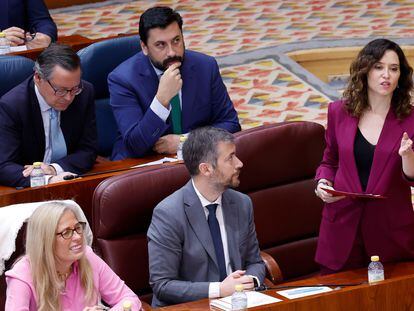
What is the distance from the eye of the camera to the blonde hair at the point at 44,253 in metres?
2.99

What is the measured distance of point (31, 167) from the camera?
3709 mm

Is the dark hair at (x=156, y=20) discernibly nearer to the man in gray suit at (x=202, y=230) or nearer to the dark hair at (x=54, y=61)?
the dark hair at (x=54, y=61)

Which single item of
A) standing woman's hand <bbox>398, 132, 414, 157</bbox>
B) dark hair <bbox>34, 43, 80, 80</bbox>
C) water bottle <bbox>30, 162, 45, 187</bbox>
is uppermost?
dark hair <bbox>34, 43, 80, 80</bbox>

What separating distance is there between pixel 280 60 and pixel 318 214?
8.94ft

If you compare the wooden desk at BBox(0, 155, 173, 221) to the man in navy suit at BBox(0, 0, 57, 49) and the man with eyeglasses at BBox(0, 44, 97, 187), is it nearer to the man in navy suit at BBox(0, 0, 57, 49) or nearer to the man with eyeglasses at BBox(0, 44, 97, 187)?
the man with eyeglasses at BBox(0, 44, 97, 187)

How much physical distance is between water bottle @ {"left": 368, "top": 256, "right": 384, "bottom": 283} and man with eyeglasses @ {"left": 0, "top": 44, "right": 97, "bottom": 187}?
3.35 feet

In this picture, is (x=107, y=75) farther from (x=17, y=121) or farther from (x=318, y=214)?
(x=318, y=214)

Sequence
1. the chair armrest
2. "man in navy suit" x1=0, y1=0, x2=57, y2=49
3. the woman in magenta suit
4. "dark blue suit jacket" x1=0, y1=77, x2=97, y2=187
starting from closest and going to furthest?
the woman in magenta suit
the chair armrest
"dark blue suit jacket" x1=0, y1=77, x2=97, y2=187
"man in navy suit" x1=0, y1=0, x2=57, y2=49

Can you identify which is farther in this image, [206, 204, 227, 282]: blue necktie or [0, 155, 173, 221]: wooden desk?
[0, 155, 173, 221]: wooden desk

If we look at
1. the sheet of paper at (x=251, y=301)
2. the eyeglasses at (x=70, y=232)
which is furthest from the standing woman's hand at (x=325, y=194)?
the eyeglasses at (x=70, y=232)

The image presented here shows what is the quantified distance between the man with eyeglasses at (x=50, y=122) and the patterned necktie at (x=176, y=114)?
0.28m

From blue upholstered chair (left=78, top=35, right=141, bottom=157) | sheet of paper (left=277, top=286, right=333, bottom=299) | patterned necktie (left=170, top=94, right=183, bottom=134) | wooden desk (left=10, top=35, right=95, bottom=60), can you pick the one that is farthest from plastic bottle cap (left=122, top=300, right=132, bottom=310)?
wooden desk (left=10, top=35, right=95, bottom=60)

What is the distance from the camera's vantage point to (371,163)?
11.0 feet

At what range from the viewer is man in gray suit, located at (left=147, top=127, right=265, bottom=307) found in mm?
3232
